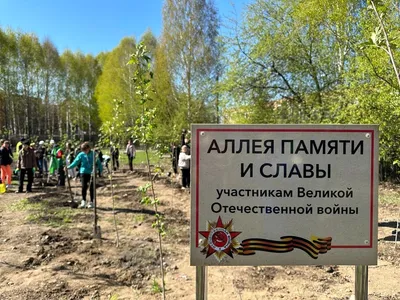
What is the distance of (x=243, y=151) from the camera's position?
1.85 m

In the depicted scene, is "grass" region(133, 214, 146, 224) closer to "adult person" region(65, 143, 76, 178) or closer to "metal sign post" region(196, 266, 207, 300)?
"adult person" region(65, 143, 76, 178)

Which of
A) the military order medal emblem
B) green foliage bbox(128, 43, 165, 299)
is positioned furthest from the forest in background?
the military order medal emblem

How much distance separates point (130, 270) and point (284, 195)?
294cm

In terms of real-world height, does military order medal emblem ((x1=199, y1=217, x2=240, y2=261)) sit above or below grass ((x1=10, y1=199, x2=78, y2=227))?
above

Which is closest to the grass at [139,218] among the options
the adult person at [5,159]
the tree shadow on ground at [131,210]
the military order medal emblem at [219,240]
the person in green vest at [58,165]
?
the tree shadow on ground at [131,210]

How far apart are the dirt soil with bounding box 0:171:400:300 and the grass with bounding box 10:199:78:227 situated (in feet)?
0.22

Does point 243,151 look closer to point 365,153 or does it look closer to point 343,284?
point 365,153

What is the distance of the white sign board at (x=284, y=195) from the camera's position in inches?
72.6

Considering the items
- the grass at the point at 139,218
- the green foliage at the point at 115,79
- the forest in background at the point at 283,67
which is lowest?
the grass at the point at 139,218

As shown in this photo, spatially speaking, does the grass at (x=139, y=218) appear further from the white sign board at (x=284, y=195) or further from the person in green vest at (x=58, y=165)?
the white sign board at (x=284, y=195)

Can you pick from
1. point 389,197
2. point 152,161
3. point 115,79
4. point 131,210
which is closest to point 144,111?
point 131,210

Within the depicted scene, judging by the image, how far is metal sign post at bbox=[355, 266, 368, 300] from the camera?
188 cm

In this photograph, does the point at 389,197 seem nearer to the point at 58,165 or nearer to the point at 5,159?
→ the point at 58,165

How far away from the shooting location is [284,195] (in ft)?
6.11
